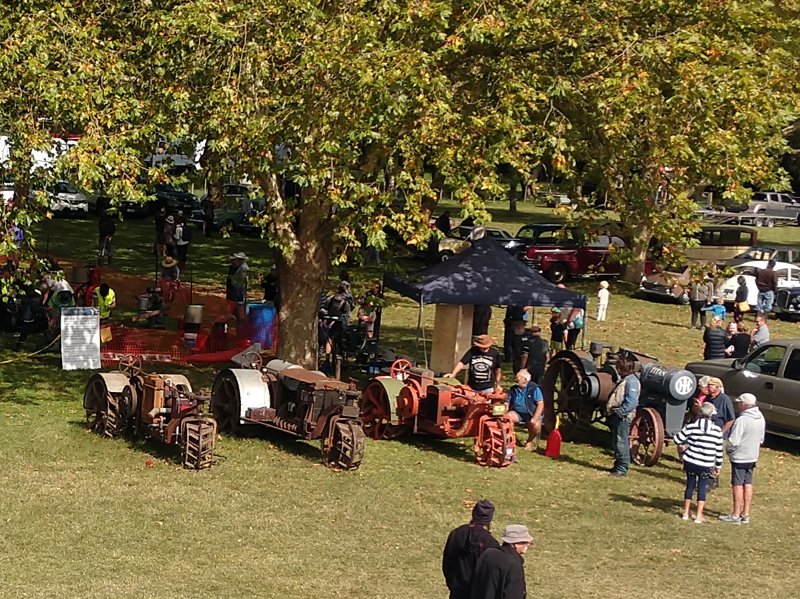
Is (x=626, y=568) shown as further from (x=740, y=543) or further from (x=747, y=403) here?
(x=747, y=403)

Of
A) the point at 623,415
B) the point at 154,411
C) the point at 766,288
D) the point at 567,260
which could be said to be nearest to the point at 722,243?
the point at 567,260

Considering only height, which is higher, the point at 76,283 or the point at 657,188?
the point at 657,188

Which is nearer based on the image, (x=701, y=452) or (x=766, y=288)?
(x=701, y=452)

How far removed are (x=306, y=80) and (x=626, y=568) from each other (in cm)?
844

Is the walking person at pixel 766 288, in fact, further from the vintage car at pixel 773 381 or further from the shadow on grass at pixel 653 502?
the shadow on grass at pixel 653 502

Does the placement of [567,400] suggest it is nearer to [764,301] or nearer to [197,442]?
[197,442]

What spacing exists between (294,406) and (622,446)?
4.40 m

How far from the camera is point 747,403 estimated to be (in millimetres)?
15125

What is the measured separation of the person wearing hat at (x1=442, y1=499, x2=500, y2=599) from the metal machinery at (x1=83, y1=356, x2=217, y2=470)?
22.6ft

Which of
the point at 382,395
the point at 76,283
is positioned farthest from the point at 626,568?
the point at 76,283

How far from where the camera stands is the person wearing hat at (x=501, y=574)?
352 inches

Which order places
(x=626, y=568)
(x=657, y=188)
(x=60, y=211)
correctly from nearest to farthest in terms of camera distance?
(x=626, y=568) < (x=657, y=188) < (x=60, y=211)

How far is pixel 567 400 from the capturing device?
19.7 meters

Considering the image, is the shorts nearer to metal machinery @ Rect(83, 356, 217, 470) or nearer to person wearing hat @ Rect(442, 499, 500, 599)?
person wearing hat @ Rect(442, 499, 500, 599)
